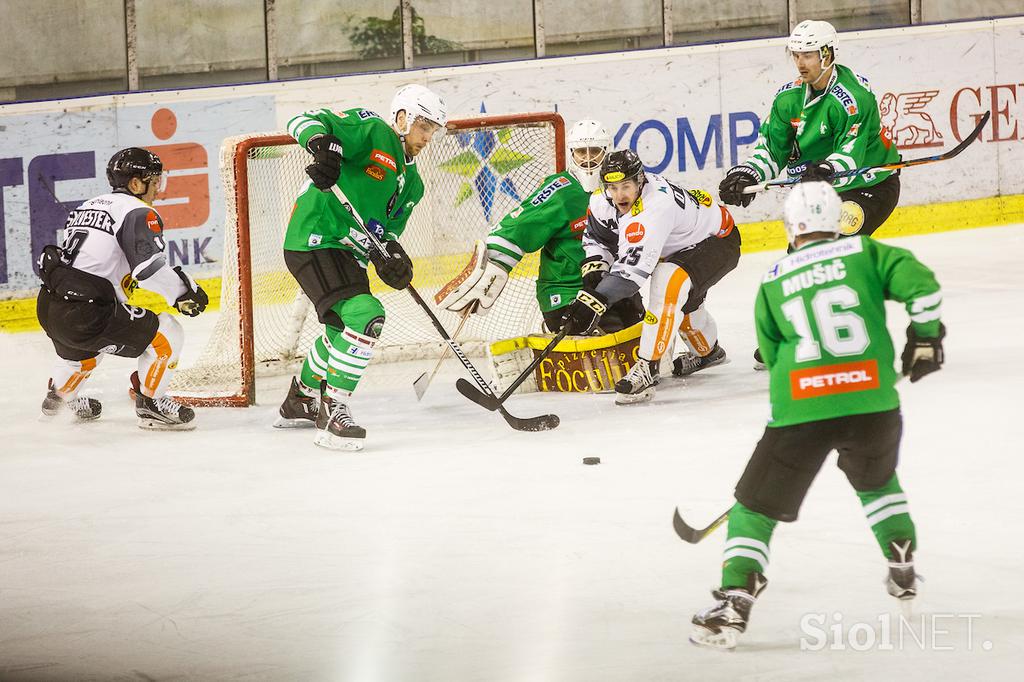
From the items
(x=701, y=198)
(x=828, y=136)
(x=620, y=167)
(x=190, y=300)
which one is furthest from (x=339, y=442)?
(x=828, y=136)

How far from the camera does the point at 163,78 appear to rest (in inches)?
284

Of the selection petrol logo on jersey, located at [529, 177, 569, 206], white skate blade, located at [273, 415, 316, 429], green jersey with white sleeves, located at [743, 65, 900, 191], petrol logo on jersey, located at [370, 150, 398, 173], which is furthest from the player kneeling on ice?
green jersey with white sleeves, located at [743, 65, 900, 191]

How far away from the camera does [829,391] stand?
2629 mm

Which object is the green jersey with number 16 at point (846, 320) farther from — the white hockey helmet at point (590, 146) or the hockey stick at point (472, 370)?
the white hockey helmet at point (590, 146)

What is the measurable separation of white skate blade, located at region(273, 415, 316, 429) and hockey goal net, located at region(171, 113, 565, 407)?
1.42 feet

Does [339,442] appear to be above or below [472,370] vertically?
below

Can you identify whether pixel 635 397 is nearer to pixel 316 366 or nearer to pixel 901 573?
pixel 316 366

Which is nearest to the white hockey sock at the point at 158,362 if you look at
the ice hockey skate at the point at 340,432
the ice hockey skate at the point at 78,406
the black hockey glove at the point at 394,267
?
the ice hockey skate at the point at 78,406

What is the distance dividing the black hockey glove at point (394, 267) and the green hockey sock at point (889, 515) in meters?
2.08

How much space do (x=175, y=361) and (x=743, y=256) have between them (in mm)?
3656

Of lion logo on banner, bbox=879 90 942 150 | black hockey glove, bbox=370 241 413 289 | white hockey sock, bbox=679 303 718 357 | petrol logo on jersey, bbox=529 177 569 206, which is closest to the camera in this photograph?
black hockey glove, bbox=370 241 413 289

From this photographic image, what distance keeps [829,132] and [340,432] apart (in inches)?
82.0

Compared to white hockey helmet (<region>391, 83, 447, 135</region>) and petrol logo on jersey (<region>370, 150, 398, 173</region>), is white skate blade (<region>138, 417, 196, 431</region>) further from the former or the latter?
white hockey helmet (<region>391, 83, 447, 135</region>)

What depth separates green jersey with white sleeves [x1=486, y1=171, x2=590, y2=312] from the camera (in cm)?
498
